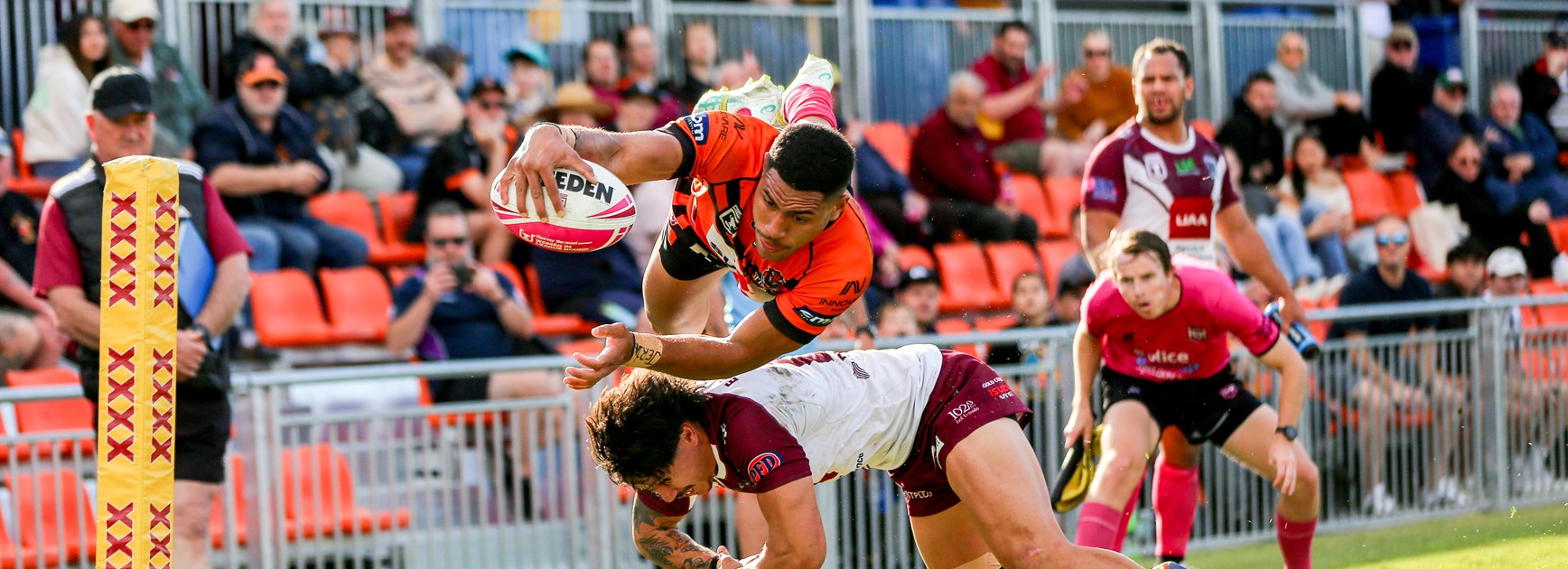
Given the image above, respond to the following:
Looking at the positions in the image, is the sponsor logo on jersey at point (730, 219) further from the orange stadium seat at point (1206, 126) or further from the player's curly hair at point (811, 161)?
Result: the orange stadium seat at point (1206, 126)

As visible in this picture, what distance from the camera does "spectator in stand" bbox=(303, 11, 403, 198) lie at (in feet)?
34.5

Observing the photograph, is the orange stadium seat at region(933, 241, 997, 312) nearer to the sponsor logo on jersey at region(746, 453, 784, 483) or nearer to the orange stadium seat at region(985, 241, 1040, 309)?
the orange stadium seat at region(985, 241, 1040, 309)

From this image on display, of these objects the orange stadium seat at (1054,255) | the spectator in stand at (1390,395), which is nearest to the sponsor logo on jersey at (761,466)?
the spectator in stand at (1390,395)

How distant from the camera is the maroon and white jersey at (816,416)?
→ 16.3 ft

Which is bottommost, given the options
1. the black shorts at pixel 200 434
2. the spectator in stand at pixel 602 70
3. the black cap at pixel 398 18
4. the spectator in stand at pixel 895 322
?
the black shorts at pixel 200 434

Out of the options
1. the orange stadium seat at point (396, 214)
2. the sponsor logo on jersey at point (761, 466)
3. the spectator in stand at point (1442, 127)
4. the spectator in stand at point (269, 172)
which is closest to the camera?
the sponsor logo on jersey at point (761, 466)

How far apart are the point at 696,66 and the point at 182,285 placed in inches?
227

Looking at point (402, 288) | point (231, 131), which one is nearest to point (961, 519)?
point (402, 288)

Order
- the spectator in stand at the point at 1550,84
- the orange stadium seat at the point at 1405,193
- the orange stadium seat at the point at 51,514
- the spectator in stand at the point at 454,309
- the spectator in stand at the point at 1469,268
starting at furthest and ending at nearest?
the spectator in stand at the point at 1550,84 → the orange stadium seat at the point at 1405,193 → the spectator in stand at the point at 1469,268 → the spectator in stand at the point at 454,309 → the orange stadium seat at the point at 51,514

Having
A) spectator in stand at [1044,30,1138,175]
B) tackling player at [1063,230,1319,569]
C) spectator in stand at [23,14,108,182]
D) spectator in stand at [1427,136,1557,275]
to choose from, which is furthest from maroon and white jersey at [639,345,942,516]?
spectator in stand at [1427,136,1557,275]

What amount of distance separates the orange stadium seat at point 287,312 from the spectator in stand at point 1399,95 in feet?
33.6

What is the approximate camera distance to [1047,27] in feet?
46.9

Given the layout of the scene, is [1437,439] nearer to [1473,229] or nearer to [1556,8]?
[1473,229]

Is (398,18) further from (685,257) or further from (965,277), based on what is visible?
(685,257)
